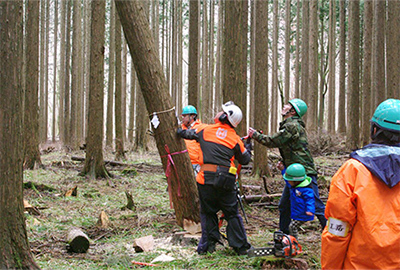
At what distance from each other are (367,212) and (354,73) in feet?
46.2

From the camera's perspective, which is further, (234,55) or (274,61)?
(274,61)

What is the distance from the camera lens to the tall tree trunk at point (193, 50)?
1074 cm

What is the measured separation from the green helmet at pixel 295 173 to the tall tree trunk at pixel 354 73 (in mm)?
11280

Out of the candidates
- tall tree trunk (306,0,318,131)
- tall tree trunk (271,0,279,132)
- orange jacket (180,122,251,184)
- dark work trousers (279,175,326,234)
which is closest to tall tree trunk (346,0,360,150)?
tall tree trunk (306,0,318,131)

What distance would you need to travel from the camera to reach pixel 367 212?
231 cm

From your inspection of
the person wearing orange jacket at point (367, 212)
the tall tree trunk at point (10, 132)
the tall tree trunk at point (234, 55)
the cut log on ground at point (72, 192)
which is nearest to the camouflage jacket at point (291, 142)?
the tall tree trunk at point (234, 55)

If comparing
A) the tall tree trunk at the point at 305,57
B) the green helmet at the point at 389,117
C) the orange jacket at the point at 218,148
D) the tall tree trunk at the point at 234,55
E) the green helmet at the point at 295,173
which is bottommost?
the green helmet at the point at 295,173

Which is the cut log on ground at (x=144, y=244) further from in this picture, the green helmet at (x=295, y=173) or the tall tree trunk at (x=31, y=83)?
the tall tree trunk at (x=31, y=83)

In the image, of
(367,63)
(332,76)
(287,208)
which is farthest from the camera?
(332,76)

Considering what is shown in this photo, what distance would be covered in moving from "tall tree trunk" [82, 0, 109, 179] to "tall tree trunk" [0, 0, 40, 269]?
6919 millimetres

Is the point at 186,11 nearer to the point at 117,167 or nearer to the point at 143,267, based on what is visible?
the point at 117,167

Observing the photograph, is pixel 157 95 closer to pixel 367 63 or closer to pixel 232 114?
pixel 232 114

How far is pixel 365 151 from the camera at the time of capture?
7.98ft

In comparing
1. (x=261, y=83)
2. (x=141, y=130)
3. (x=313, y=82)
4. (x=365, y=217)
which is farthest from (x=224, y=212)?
(x=313, y=82)
